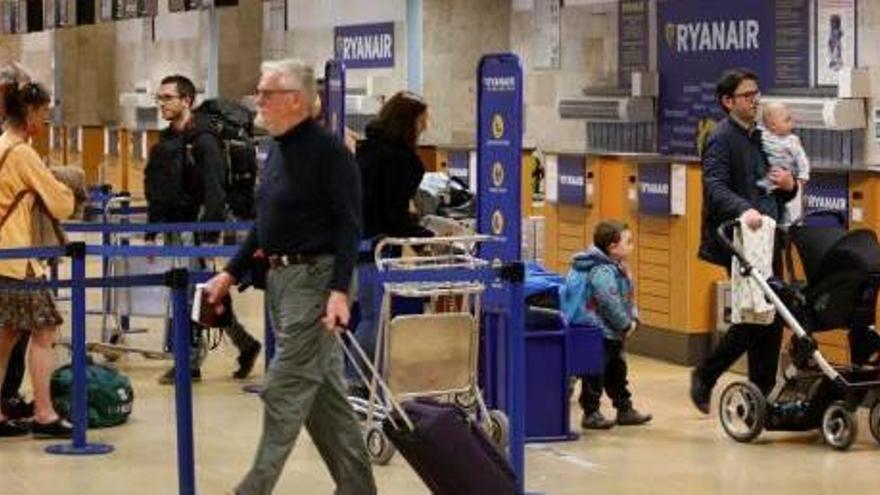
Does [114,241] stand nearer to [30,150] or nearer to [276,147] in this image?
[30,150]

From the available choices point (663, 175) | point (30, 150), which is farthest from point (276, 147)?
point (663, 175)

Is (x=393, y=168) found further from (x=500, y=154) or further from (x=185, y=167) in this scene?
(x=185, y=167)

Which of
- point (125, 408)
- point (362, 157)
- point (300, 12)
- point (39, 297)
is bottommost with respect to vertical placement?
point (125, 408)

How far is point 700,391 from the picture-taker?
372 inches

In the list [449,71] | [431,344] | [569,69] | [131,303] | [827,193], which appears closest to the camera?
[431,344]

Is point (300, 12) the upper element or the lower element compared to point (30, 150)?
upper

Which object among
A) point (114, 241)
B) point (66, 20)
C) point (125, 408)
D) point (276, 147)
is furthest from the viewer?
point (66, 20)

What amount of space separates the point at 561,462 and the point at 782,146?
228 centimetres

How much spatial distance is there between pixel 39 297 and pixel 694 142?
16.3 ft

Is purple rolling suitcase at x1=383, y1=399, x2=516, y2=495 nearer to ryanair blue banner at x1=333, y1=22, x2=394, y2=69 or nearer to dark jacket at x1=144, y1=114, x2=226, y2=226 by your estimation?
dark jacket at x1=144, y1=114, x2=226, y2=226

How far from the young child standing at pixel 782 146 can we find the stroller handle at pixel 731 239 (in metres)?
0.56

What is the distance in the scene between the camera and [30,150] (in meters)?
8.72

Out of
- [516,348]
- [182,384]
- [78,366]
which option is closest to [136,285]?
[182,384]

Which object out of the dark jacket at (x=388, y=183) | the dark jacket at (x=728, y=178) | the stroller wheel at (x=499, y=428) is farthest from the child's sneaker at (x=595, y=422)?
the dark jacket at (x=388, y=183)
